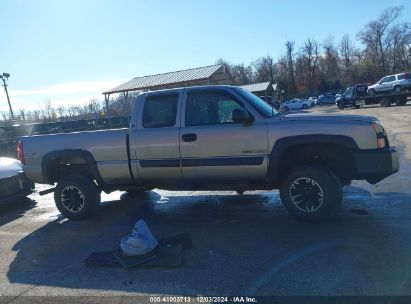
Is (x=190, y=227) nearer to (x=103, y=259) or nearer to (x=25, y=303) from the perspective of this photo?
(x=103, y=259)

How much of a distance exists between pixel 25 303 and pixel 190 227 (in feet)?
8.34

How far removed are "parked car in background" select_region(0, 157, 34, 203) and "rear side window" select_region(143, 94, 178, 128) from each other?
149 inches

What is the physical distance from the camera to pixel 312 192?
220 inches

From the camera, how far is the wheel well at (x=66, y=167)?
6.92 meters

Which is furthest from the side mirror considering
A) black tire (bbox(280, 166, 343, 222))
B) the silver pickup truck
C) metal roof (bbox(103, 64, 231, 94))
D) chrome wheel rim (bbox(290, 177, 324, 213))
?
metal roof (bbox(103, 64, 231, 94))

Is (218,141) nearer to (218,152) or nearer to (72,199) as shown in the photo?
(218,152)

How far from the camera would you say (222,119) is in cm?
595

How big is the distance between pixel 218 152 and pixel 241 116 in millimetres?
670

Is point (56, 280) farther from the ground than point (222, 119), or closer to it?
closer to it

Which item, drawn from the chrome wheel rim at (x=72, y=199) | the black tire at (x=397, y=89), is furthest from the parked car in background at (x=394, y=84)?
the chrome wheel rim at (x=72, y=199)

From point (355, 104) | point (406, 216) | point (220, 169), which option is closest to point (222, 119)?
point (220, 169)

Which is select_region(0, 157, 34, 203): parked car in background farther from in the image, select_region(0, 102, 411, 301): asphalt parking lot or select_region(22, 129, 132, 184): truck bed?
select_region(22, 129, 132, 184): truck bed

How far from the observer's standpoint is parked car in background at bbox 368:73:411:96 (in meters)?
31.3

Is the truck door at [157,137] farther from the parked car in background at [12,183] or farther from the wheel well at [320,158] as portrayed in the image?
the parked car in background at [12,183]
